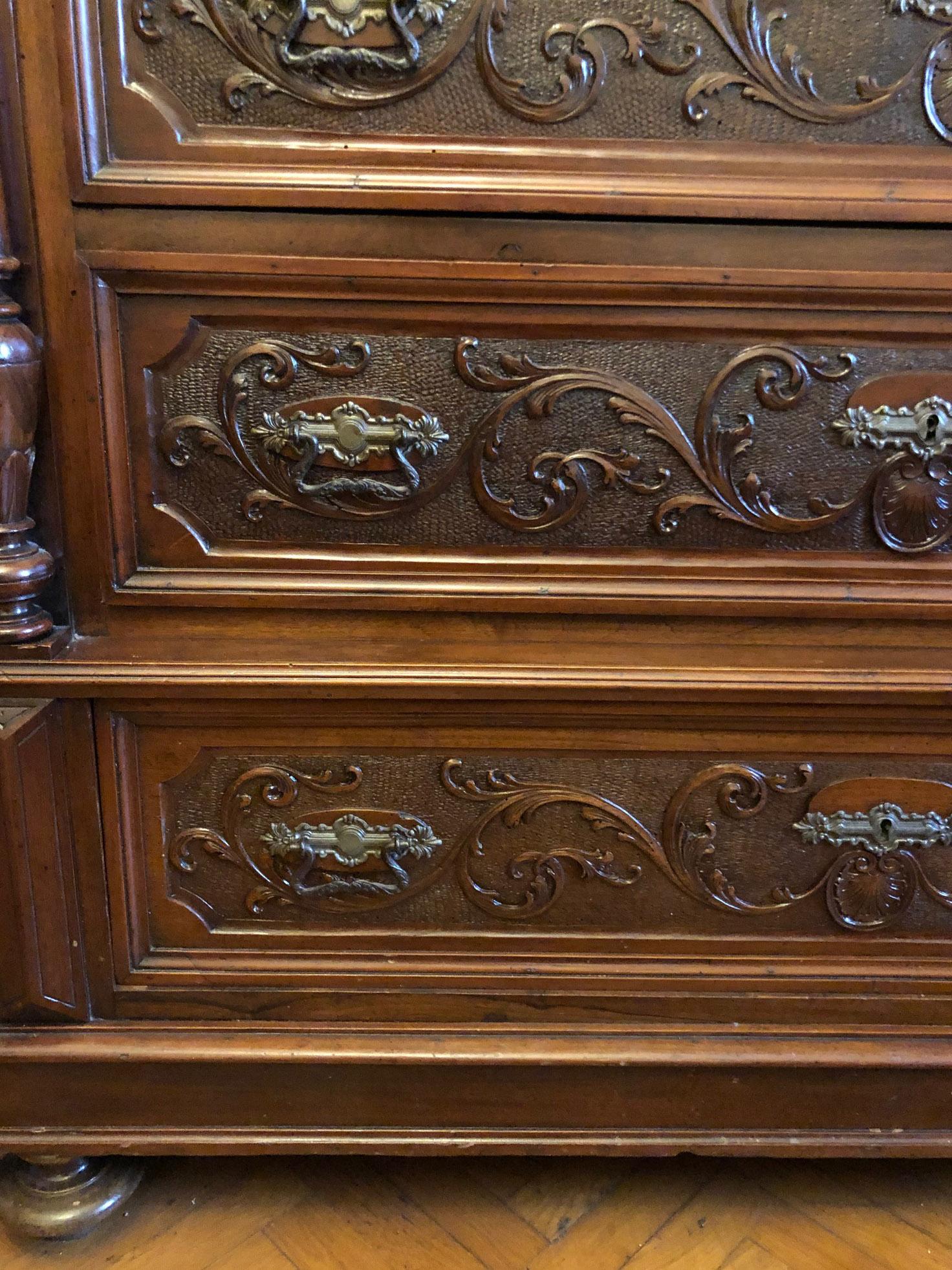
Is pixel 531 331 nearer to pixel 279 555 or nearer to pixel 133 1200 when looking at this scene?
pixel 279 555

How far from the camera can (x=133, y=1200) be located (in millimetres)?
740

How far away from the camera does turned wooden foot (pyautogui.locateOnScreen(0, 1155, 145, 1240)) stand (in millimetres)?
699

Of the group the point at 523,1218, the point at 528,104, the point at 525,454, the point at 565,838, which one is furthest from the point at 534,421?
the point at 523,1218

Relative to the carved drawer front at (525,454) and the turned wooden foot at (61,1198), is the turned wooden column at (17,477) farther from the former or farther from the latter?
the turned wooden foot at (61,1198)

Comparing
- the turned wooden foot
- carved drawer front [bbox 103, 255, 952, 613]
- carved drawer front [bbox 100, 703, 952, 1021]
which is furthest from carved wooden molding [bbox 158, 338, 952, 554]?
the turned wooden foot

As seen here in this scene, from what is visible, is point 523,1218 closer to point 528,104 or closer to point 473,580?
point 473,580

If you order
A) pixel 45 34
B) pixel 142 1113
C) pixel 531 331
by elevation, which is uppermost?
pixel 45 34

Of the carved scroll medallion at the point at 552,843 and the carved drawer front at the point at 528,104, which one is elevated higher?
the carved drawer front at the point at 528,104

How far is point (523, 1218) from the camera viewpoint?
73 cm

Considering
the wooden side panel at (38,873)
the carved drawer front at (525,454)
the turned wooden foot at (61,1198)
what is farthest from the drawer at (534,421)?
the turned wooden foot at (61,1198)

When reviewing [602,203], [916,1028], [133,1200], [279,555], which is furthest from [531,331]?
[133,1200]

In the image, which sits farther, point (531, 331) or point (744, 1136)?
point (744, 1136)

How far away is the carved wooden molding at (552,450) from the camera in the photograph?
0.60 m

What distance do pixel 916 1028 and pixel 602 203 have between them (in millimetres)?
625
